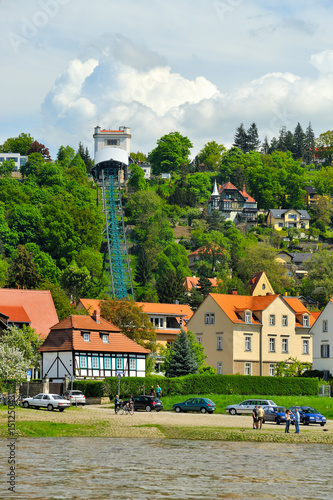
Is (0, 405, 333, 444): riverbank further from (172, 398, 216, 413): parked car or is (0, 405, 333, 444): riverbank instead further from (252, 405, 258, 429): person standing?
(172, 398, 216, 413): parked car

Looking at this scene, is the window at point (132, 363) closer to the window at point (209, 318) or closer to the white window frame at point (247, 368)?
the window at point (209, 318)

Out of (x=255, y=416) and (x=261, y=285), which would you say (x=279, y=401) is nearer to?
(x=255, y=416)

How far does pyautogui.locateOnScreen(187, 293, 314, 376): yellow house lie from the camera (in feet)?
298

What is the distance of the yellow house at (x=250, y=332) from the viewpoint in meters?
90.9

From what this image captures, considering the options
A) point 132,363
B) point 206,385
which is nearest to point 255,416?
point 206,385

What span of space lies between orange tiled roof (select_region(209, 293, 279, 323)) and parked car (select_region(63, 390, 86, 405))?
85.7ft

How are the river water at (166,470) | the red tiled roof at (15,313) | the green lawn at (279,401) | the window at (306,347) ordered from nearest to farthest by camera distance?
the river water at (166,470) → the green lawn at (279,401) → the red tiled roof at (15,313) → the window at (306,347)

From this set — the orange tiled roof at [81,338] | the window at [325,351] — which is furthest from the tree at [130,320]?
the window at [325,351]

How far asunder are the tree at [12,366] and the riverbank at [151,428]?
455 inches

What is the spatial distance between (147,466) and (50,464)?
374 cm

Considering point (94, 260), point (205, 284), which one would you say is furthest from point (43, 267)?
point (205, 284)

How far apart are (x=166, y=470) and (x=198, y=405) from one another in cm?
3184

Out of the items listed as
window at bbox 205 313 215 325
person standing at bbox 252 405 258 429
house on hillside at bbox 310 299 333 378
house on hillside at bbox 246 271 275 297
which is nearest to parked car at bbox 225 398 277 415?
person standing at bbox 252 405 258 429

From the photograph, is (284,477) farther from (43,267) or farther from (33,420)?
(43,267)
